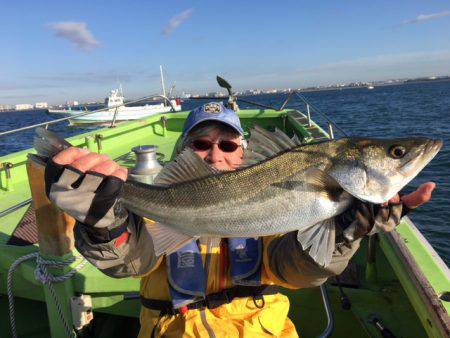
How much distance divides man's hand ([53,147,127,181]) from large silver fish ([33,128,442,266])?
15cm

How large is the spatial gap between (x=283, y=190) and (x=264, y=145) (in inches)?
14.0

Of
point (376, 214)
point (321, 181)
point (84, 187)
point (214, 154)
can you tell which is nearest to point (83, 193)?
point (84, 187)

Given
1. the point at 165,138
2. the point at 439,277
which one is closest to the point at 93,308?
the point at 439,277

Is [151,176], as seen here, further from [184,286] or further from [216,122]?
[184,286]

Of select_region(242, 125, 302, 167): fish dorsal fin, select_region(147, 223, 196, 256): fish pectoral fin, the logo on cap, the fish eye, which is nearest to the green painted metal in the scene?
the fish eye

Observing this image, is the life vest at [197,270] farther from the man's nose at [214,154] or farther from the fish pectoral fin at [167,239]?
the man's nose at [214,154]

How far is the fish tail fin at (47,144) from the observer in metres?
2.37

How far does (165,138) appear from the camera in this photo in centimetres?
1064

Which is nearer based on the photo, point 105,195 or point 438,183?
point 105,195

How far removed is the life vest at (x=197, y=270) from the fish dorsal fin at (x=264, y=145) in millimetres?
910

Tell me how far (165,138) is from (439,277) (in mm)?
8603

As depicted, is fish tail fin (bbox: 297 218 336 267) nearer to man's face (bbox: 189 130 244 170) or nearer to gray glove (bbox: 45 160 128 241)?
gray glove (bbox: 45 160 128 241)

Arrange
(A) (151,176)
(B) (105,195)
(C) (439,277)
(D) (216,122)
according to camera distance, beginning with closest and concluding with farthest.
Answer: (B) (105,195) < (C) (439,277) < (D) (216,122) < (A) (151,176)

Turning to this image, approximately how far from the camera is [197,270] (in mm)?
2980
